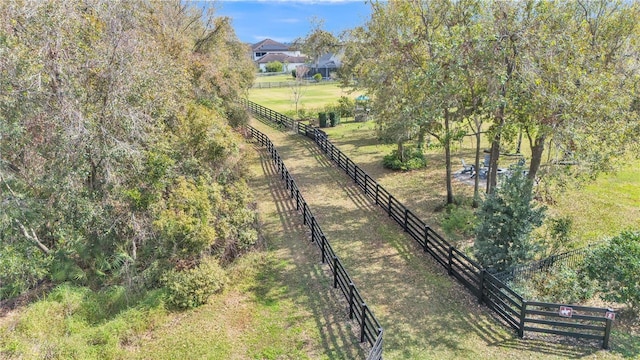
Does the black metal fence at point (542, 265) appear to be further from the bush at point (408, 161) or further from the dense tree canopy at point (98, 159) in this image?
the bush at point (408, 161)

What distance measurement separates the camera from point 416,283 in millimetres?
11359

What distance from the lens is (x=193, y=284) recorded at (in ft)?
35.1

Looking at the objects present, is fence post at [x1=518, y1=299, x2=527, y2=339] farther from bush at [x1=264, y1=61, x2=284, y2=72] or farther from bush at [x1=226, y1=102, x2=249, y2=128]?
bush at [x1=264, y1=61, x2=284, y2=72]

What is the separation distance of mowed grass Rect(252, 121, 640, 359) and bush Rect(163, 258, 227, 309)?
13.4 ft

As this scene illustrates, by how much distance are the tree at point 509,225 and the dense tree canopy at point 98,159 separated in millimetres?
7407

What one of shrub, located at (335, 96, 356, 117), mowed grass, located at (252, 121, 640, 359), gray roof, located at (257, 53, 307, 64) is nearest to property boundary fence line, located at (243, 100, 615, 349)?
mowed grass, located at (252, 121, 640, 359)

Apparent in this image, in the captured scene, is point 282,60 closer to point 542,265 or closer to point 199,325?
point 542,265

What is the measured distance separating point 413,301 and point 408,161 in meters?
13.0

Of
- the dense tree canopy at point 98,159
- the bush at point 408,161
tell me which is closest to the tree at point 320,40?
the bush at point 408,161

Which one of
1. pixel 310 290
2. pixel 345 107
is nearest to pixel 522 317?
pixel 310 290

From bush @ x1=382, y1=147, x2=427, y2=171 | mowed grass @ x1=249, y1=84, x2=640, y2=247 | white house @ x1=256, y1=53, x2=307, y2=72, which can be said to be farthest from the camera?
white house @ x1=256, y1=53, x2=307, y2=72

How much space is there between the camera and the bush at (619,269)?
9141 mm

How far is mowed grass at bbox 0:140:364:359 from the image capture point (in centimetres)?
882

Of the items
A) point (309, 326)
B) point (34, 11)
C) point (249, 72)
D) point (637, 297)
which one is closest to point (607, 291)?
point (637, 297)
